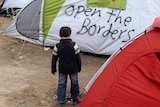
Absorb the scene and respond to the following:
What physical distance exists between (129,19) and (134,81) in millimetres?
3657

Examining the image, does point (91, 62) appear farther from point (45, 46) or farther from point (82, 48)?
point (45, 46)

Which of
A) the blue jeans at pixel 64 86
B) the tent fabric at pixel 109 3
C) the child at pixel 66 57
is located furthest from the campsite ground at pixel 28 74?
the tent fabric at pixel 109 3

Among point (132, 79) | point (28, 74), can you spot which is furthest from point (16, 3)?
point (132, 79)

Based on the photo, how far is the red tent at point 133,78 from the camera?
15.1 feet

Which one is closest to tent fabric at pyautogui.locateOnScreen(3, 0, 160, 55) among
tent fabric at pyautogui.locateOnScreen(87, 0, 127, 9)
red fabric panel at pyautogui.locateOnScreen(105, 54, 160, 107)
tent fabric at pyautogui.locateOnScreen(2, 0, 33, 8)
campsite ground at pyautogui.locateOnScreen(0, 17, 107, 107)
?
tent fabric at pyautogui.locateOnScreen(87, 0, 127, 9)

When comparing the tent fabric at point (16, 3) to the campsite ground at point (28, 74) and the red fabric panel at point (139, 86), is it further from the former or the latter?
the red fabric panel at point (139, 86)

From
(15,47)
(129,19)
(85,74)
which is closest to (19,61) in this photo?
(15,47)

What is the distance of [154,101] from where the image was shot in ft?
14.8

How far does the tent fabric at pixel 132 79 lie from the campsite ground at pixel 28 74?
1.20 meters

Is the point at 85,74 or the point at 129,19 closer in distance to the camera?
the point at 85,74

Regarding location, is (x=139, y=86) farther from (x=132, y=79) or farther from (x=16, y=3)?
(x=16, y=3)

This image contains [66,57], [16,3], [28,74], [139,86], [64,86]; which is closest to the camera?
[139,86]

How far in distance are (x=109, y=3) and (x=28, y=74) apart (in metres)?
2.49

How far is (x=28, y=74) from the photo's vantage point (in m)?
7.16
